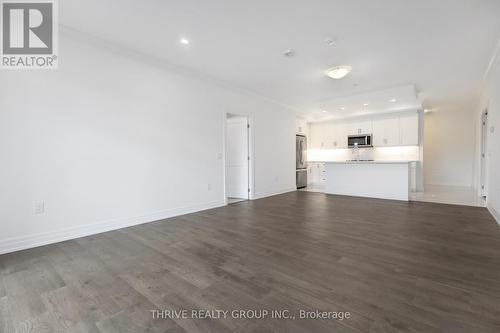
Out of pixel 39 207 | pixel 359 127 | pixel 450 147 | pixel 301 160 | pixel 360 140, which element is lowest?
pixel 39 207

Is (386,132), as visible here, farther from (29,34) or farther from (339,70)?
(29,34)

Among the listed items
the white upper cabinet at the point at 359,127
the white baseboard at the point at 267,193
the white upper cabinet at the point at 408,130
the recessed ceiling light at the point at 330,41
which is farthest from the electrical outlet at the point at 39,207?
the white upper cabinet at the point at 408,130

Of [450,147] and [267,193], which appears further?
[450,147]

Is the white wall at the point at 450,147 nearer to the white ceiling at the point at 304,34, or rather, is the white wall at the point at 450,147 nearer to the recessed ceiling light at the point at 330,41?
the white ceiling at the point at 304,34

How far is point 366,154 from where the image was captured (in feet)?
26.5

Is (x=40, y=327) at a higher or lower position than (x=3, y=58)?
lower

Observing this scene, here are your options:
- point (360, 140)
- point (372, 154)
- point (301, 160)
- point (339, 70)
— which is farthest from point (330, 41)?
point (372, 154)

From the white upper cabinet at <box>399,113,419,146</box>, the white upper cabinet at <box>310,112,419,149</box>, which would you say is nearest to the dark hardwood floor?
the white upper cabinet at <box>399,113,419,146</box>

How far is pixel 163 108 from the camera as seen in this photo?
393 centimetres

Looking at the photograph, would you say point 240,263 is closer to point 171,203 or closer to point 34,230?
point 171,203

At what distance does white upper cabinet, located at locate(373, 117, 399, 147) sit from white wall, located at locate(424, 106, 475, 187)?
77.5 inches

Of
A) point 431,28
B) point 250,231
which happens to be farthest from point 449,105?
point 250,231

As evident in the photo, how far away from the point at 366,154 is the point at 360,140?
0.75m

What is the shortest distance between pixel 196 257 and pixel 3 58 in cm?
317
